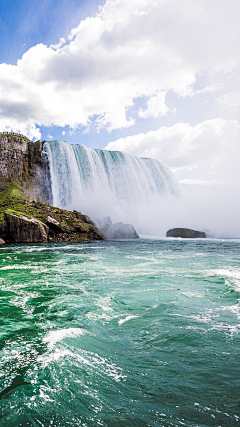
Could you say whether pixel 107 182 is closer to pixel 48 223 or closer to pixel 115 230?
pixel 115 230

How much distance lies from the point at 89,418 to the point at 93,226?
4905cm

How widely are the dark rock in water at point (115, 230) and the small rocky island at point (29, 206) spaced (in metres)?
2.06

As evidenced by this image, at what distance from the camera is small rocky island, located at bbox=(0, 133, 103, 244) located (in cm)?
4216

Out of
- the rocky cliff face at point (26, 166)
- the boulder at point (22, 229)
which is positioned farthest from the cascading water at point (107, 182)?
the boulder at point (22, 229)

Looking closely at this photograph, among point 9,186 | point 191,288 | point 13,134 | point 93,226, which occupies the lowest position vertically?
point 191,288

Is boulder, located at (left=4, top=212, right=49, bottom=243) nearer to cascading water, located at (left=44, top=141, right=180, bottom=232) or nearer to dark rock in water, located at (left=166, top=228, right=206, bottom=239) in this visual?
cascading water, located at (left=44, top=141, right=180, bottom=232)

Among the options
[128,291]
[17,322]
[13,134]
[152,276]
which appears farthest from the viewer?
[13,134]

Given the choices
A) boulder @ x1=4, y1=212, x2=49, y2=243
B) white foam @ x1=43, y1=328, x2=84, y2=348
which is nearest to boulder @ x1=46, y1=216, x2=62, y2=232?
boulder @ x1=4, y1=212, x2=49, y2=243

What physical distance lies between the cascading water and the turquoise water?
173 feet

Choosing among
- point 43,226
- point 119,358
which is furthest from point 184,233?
point 119,358

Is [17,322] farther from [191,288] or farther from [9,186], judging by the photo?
[9,186]

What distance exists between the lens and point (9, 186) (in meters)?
64.3

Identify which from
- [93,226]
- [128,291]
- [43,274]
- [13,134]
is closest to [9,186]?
[13,134]

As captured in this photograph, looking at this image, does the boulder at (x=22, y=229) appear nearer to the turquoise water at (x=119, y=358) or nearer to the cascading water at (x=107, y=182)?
the cascading water at (x=107, y=182)
